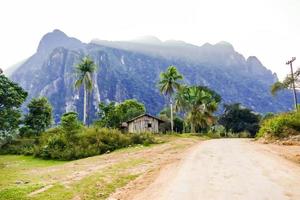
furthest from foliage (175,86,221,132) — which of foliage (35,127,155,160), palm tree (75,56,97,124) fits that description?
foliage (35,127,155,160)

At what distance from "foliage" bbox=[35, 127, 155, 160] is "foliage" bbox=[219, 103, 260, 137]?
199 feet

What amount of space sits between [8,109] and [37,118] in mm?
7098

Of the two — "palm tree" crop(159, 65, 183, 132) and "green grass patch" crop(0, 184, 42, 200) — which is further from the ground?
"palm tree" crop(159, 65, 183, 132)

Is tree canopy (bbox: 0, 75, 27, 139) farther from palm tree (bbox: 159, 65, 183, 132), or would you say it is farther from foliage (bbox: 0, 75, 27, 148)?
palm tree (bbox: 159, 65, 183, 132)

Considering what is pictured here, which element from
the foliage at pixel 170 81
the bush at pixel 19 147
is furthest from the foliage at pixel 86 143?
the foliage at pixel 170 81

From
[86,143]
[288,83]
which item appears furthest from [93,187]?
[288,83]

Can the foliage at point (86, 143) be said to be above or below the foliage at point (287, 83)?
below

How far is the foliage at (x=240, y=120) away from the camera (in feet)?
306

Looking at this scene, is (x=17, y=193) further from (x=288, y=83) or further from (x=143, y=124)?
(x=143, y=124)

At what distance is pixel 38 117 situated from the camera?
51781 mm

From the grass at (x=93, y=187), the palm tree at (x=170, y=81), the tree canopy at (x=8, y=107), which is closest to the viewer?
the grass at (x=93, y=187)

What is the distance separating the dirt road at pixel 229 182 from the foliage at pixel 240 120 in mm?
78781

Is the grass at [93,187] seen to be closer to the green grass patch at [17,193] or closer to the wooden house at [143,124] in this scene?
the green grass patch at [17,193]

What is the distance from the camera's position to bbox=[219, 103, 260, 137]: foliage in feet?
306
